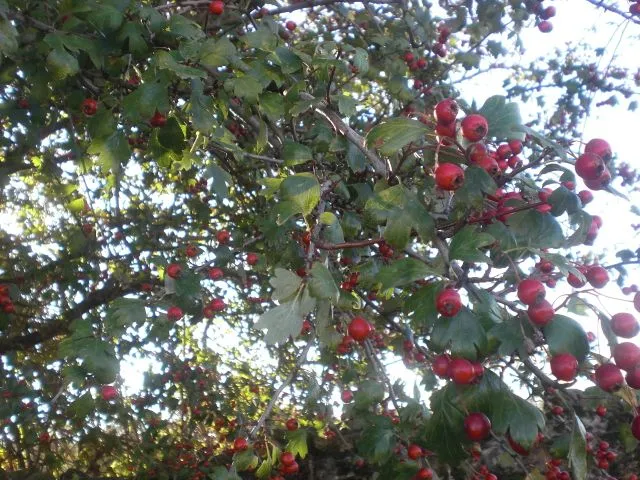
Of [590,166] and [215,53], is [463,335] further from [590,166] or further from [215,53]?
[215,53]

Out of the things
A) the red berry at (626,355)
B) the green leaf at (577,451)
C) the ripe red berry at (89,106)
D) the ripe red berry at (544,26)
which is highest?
the ripe red berry at (544,26)

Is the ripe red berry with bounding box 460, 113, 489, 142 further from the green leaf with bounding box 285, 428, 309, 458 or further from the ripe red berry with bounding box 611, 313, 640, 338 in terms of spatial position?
the green leaf with bounding box 285, 428, 309, 458

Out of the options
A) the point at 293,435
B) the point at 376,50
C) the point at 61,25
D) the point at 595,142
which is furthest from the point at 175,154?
the point at 376,50

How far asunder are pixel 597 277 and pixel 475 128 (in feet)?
1.94

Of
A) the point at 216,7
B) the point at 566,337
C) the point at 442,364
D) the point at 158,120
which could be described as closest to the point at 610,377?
the point at 566,337

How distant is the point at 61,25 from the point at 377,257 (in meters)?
1.72

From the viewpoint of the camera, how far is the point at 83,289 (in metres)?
4.64

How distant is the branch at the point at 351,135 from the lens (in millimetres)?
1964

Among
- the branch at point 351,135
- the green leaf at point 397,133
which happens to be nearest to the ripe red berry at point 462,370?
the green leaf at point 397,133

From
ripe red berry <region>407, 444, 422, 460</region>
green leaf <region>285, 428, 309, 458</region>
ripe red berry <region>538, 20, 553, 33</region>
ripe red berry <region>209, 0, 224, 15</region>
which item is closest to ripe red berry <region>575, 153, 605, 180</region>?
ripe red berry <region>407, 444, 422, 460</region>

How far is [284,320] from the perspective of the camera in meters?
1.66

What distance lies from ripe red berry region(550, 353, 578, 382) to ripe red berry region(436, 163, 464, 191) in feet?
1.74

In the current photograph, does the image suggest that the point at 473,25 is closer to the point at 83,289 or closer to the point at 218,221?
the point at 218,221

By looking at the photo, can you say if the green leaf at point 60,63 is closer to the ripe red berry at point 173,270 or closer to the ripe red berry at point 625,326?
the ripe red berry at point 173,270
